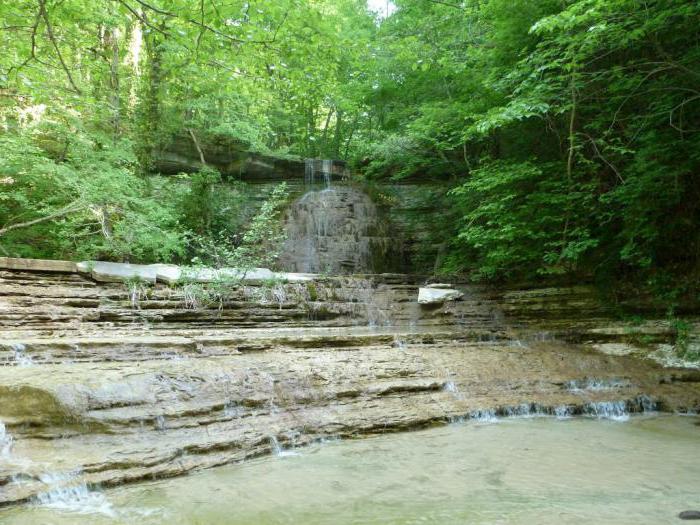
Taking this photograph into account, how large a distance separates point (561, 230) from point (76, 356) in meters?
7.99

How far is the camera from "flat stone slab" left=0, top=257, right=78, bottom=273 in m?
7.20

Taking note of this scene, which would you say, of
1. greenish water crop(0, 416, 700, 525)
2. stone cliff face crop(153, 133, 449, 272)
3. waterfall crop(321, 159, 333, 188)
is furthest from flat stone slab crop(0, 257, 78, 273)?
waterfall crop(321, 159, 333, 188)

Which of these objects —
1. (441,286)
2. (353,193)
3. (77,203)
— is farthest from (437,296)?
(77,203)

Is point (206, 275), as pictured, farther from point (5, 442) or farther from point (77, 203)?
point (5, 442)

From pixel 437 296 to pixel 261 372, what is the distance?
5.50 metres

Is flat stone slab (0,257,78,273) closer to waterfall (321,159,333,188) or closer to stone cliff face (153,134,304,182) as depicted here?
stone cliff face (153,134,304,182)

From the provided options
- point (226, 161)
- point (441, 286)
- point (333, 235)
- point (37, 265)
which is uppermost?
point (226, 161)

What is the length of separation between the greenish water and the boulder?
5.14 metres

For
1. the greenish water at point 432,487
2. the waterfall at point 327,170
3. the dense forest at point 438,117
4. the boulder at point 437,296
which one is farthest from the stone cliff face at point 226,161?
the greenish water at point 432,487

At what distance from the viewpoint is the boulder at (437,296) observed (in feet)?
31.9

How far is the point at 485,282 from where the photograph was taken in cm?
1090

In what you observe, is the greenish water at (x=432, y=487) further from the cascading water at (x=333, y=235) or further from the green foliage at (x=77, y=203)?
the cascading water at (x=333, y=235)

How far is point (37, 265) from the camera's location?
7.48 metres

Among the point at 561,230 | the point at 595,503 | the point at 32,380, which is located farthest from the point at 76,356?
the point at 561,230
